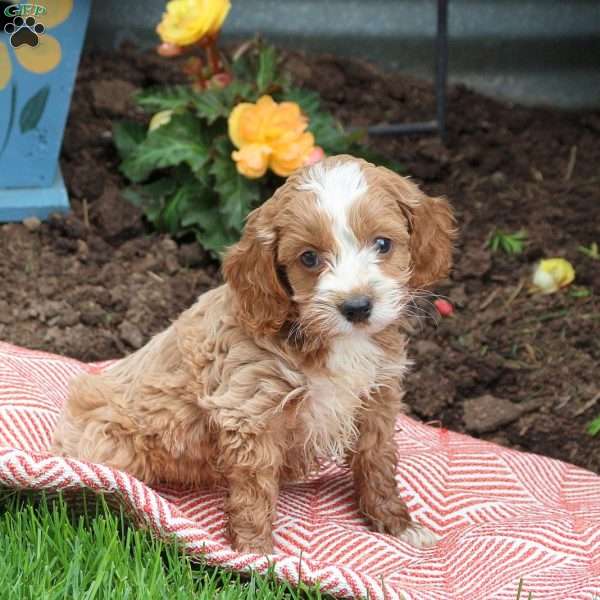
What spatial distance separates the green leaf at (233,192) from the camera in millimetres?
5617

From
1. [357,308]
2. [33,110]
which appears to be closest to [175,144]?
[33,110]

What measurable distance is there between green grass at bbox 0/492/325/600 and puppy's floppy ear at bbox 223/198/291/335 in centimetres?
72

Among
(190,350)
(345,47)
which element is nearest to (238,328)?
(190,350)

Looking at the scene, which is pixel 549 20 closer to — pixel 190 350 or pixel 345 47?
pixel 345 47

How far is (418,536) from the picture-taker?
4.02 m

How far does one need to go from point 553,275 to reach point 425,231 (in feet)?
7.03

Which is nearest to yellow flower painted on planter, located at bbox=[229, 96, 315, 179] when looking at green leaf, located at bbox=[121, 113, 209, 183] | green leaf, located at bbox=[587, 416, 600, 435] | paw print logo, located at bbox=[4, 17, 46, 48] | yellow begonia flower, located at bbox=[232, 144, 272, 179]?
yellow begonia flower, located at bbox=[232, 144, 272, 179]

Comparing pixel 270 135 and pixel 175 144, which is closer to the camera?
pixel 270 135

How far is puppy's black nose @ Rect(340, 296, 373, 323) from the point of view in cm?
338

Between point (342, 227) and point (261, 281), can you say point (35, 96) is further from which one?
point (342, 227)

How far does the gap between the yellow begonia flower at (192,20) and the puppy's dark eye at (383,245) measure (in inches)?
96.7

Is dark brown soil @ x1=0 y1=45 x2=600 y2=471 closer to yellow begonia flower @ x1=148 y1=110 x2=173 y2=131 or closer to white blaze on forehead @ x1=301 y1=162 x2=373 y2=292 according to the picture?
yellow begonia flower @ x1=148 y1=110 x2=173 y2=131

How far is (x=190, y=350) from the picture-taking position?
380 centimetres

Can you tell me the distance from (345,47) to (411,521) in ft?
13.5
